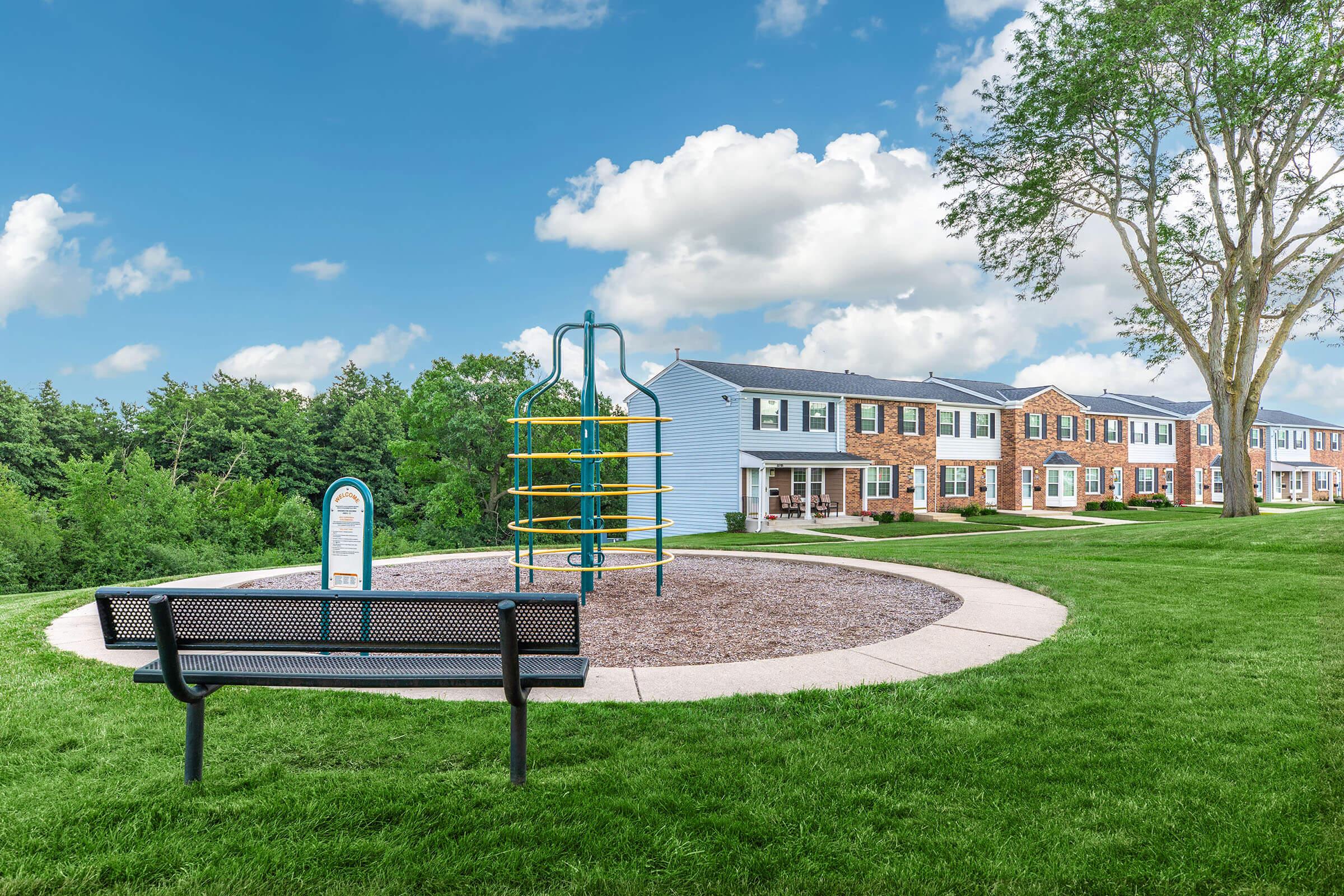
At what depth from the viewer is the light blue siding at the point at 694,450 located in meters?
27.1

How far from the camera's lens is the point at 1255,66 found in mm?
19516

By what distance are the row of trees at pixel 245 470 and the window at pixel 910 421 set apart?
42.5 ft

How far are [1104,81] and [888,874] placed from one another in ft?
83.6

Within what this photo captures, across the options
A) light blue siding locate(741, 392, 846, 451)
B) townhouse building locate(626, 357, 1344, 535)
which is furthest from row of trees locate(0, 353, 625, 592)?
light blue siding locate(741, 392, 846, 451)

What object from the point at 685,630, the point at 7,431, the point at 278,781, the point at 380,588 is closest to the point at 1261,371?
the point at 685,630

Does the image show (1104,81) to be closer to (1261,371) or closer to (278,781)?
(1261,371)

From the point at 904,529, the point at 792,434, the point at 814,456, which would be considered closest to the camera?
the point at 904,529

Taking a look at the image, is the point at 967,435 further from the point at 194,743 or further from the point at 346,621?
the point at 194,743

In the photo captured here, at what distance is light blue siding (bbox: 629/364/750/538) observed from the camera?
27.1 meters

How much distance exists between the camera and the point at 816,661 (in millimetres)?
5570

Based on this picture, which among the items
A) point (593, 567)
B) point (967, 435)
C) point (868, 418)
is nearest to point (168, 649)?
point (593, 567)

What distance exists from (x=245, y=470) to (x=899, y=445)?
3559cm

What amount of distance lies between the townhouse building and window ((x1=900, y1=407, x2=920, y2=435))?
58 mm

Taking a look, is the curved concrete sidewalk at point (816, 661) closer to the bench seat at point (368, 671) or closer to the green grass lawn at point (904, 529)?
the bench seat at point (368, 671)
